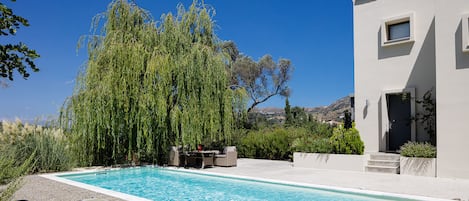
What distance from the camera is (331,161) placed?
13516 millimetres

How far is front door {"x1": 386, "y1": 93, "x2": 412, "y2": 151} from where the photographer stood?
14.1m

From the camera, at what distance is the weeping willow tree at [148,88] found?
44.2 ft

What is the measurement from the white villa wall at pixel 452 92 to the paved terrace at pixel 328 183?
0.60 m

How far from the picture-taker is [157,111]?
13.8 m

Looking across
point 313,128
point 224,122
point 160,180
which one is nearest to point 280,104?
point 313,128

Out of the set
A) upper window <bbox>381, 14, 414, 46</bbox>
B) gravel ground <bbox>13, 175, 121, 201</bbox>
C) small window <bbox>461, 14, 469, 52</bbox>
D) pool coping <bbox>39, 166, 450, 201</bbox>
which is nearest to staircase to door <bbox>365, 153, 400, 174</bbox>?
pool coping <bbox>39, 166, 450, 201</bbox>

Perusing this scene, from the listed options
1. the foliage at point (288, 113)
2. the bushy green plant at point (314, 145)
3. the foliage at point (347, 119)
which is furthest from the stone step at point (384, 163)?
the foliage at point (288, 113)

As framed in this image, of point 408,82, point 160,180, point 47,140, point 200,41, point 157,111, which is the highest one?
point 200,41

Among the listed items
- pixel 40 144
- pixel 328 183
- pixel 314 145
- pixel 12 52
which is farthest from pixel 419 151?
pixel 40 144

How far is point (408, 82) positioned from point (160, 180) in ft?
31.6

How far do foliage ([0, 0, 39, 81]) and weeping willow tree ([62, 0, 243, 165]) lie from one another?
36.3 feet

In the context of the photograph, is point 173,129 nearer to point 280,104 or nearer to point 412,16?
point 412,16

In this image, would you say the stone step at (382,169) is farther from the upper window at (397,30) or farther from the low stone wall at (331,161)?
the upper window at (397,30)

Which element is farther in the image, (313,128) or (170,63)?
(313,128)
